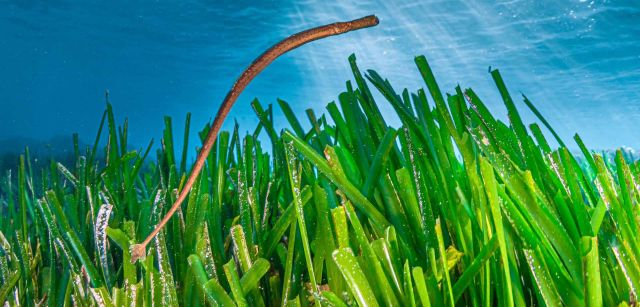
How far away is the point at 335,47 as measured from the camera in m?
22.8

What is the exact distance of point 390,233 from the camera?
53 centimetres

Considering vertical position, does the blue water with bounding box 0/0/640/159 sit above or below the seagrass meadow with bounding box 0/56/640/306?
above

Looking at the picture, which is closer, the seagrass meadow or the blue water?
the seagrass meadow

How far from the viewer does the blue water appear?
61.0 feet

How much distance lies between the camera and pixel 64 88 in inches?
1644

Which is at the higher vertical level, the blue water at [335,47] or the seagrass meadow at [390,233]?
the blue water at [335,47]

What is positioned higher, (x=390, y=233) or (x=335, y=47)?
(x=335, y=47)

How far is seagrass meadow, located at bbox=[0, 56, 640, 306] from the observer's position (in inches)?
18.9

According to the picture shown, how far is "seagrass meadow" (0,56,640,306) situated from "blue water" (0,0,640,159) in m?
13.6

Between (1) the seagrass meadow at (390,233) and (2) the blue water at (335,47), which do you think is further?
(2) the blue water at (335,47)

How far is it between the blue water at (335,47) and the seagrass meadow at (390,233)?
1364cm

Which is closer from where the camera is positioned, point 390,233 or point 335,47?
point 390,233

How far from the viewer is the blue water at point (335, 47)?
1859cm

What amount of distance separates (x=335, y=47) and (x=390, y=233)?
75.4 feet
